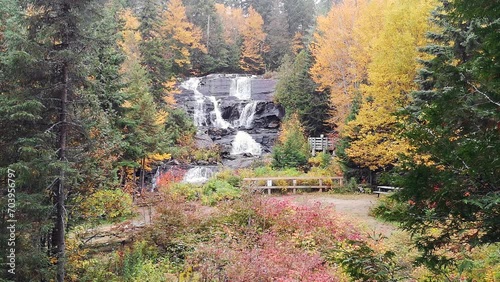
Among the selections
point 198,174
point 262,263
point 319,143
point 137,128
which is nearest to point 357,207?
point 262,263

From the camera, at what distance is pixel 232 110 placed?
3369 cm

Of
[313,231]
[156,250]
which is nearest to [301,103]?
[313,231]

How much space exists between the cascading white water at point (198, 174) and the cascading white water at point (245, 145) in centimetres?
498

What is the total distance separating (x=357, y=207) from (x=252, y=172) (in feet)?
26.8

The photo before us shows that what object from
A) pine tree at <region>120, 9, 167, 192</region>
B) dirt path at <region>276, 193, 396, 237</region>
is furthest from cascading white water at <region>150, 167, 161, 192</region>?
dirt path at <region>276, 193, 396, 237</region>

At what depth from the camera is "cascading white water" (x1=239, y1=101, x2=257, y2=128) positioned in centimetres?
3260

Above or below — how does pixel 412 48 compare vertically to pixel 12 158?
above

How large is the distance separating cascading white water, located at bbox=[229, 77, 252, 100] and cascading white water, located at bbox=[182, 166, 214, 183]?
13.8 m

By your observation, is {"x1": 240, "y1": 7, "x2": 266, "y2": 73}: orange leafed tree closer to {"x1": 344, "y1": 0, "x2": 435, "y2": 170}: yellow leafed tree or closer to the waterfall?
the waterfall

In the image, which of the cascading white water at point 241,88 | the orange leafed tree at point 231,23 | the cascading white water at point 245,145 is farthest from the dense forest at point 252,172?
the orange leafed tree at point 231,23

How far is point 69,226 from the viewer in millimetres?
9031

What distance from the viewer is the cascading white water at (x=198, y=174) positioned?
76.0 ft

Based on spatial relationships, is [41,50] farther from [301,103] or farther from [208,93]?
[208,93]

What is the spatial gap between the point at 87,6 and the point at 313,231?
875 cm
